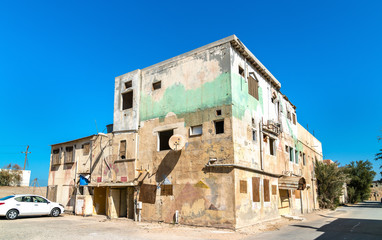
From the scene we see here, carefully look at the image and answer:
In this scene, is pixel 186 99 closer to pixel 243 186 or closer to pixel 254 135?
pixel 254 135

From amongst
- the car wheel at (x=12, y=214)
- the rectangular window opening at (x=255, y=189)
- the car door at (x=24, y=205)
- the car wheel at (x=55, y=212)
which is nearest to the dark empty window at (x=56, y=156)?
the car wheel at (x=55, y=212)

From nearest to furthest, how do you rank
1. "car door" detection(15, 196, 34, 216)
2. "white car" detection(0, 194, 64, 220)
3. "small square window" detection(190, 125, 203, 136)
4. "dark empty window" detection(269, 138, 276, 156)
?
"small square window" detection(190, 125, 203, 136), "white car" detection(0, 194, 64, 220), "car door" detection(15, 196, 34, 216), "dark empty window" detection(269, 138, 276, 156)

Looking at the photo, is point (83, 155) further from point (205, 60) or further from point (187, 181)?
point (205, 60)

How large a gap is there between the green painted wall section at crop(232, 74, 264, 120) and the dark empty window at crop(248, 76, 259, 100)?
0.34 meters

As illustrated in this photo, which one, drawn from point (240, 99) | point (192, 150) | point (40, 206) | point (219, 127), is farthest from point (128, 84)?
point (40, 206)

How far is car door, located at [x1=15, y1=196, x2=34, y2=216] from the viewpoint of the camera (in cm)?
1770

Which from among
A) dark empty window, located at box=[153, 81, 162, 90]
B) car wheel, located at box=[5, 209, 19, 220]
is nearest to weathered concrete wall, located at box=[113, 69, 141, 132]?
dark empty window, located at box=[153, 81, 162, 90]

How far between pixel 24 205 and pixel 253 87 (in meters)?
17.0

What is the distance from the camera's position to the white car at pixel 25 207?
17.1 metres

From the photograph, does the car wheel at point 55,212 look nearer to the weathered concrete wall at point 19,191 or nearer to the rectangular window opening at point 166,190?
the rectangular window opening at point 166,190

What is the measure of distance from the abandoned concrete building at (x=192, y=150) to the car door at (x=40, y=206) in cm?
237

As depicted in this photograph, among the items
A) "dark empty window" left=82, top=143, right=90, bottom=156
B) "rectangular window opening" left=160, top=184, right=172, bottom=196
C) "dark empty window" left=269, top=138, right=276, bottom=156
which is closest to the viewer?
"rectangular window opening" left=160, top=184, right=172, bottom=196

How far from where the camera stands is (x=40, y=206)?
1884 cm

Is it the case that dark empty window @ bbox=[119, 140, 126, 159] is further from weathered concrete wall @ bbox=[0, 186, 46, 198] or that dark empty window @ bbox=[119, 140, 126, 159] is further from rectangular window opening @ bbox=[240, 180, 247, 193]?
weathered concrete wall @ bbox=[0, 186, 46, 198]
